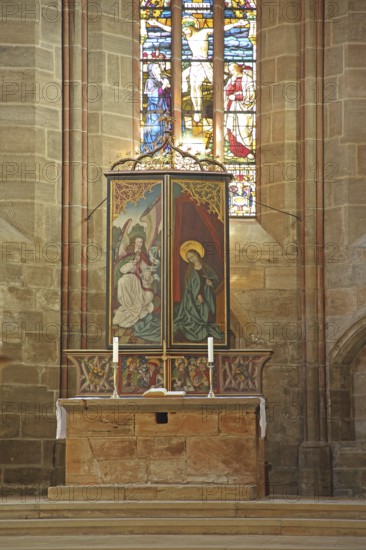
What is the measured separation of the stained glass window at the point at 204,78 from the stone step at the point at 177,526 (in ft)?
21.1

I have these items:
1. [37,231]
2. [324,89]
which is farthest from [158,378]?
[324,89]

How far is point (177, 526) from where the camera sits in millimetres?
14125

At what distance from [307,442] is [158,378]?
262 centimetres

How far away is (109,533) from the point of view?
46.3ft

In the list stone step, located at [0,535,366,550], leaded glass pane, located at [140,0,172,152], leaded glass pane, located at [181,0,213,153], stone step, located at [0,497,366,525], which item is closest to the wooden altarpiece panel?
leaded glass pane, located at [140,0,172,152]

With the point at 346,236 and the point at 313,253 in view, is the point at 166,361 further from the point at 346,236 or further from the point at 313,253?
the point at 346,236

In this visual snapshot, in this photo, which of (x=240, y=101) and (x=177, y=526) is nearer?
(x=177, y=526)

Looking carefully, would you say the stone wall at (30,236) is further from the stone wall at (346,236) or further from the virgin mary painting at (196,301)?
the stone wall at (346,236)

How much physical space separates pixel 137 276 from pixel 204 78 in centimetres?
384

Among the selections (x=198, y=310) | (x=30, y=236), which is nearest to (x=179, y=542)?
(x=198, y=310)

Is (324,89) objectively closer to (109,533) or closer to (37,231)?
(37,231)

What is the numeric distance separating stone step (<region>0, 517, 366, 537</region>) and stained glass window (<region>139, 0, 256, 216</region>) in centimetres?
644

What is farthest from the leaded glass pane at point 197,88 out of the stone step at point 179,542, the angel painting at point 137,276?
the stone step at point 179,542

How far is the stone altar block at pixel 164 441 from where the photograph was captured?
15.3 meters
